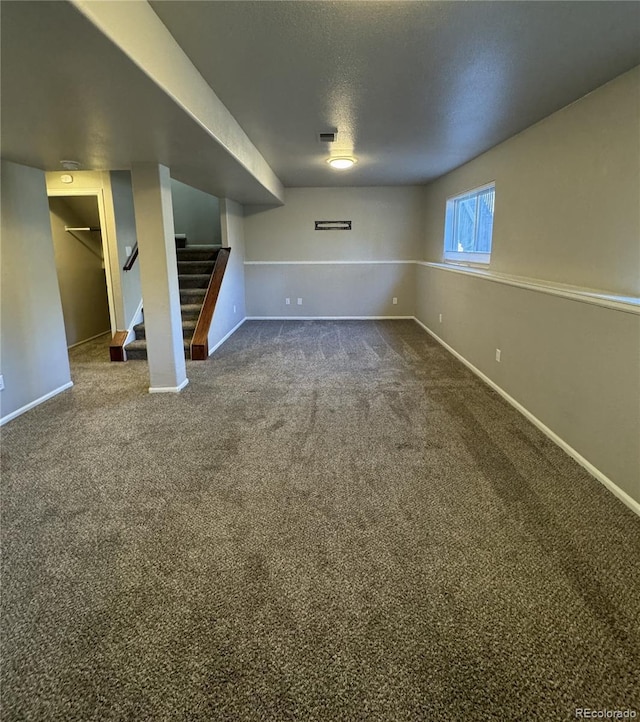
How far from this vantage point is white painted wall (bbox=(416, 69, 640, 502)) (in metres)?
2.35

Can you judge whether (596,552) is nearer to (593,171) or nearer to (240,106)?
(593,171)

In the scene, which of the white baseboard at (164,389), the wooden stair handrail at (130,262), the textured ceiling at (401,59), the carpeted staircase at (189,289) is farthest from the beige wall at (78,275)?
the textured ceiling at (401,59)

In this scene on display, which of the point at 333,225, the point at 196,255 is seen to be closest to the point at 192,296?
the point at 196,255

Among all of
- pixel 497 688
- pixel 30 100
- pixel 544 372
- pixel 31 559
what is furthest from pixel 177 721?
pixel 544 372

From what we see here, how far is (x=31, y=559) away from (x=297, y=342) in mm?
4420

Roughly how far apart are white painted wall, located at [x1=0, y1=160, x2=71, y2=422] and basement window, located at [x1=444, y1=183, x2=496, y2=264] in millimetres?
4342

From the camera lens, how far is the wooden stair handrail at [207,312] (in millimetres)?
5109

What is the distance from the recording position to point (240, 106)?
296cm

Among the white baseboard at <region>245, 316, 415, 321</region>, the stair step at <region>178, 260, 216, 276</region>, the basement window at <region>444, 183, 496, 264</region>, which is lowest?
the white baseboard at <region>245, 316, 415, 321</region>

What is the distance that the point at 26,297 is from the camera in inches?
139

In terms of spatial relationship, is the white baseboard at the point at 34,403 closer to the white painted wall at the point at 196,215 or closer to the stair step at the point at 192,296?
the stair step at the point at 192,296

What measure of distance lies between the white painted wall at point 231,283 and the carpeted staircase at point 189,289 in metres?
0.24

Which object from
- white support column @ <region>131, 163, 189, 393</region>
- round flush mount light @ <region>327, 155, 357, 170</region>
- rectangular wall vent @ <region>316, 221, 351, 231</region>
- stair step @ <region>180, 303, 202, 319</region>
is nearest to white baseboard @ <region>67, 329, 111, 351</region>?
stair step @ <region>180, 303, 202, 319</region>

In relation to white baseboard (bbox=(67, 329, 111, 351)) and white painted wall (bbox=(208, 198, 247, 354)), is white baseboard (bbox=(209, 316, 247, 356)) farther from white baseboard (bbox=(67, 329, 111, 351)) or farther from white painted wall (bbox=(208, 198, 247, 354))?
white baseboard (bbox=(67, 329, 111, 351))
